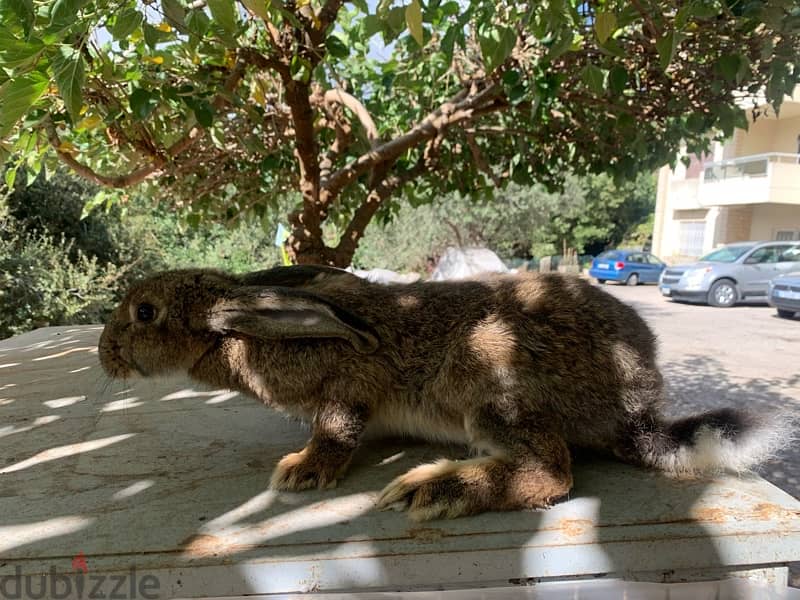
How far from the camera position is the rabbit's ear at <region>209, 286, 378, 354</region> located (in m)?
1.88

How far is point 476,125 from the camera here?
16.2ft

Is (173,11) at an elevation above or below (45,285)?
above

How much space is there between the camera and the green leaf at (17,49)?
1520 millimetres

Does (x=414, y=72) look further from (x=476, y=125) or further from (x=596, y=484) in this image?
(x=596, y=484)

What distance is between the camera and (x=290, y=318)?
6.25 feet

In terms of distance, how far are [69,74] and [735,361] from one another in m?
8.74

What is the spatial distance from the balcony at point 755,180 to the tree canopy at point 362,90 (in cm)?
1881

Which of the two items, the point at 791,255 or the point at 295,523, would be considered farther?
the point at 791,255

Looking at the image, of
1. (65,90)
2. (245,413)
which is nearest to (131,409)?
(245,413)

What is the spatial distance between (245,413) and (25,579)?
4.53 feet

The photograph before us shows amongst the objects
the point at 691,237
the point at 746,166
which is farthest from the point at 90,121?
the point at 691,237

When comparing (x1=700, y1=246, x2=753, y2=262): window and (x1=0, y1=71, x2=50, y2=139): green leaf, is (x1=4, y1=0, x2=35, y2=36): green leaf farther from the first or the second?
(x1=700, y1=246, x2=753, y2=262): window

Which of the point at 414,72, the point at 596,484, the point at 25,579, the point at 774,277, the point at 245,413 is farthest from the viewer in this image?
the point at 774,277

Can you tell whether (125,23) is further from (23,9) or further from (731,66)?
(731,66)
